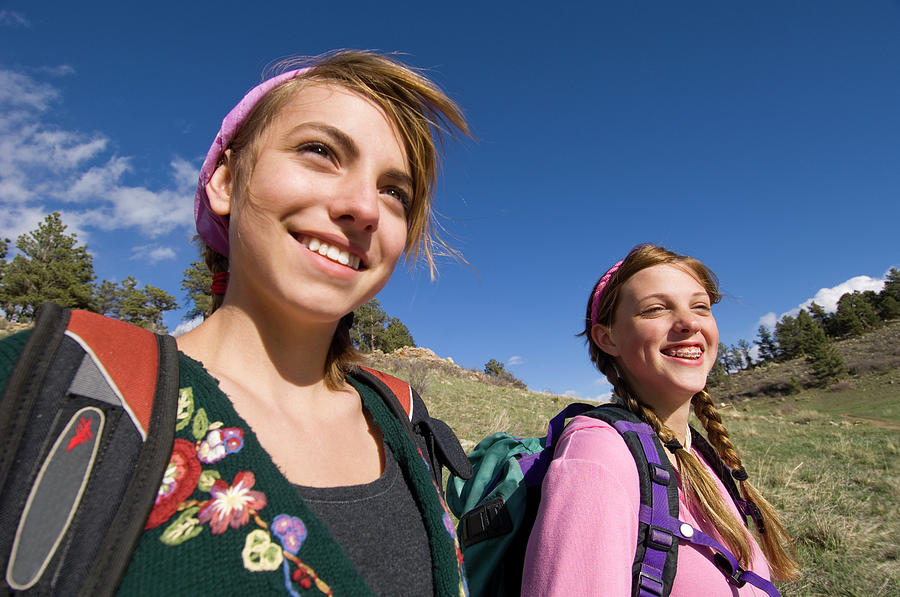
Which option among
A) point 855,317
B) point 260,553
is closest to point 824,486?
point 260,553

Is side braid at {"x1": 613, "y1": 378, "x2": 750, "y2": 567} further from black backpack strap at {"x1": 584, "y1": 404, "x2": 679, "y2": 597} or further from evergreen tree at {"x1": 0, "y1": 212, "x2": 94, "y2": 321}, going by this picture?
evergreen tree at {"x1": 0, "y1": 212, "x2": 94, "y2": 321}

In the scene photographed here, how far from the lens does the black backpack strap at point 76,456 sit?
0.62 metres

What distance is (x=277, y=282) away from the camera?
120 centimetres

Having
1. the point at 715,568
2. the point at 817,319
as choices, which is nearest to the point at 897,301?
the point at 817,319

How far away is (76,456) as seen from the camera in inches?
27.4

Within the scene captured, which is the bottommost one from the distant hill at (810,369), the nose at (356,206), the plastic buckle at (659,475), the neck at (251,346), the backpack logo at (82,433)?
the backpack logo at (82,433)

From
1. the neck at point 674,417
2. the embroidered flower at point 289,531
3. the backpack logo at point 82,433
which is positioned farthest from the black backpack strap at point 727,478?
the backpack logo at point 82,433

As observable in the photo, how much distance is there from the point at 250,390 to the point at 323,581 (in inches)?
23.0

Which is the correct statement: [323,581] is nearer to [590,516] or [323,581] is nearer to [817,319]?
[590,516]

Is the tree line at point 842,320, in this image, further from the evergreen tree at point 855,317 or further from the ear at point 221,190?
the ear at point 221,190

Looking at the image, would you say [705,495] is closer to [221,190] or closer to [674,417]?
[674,417]

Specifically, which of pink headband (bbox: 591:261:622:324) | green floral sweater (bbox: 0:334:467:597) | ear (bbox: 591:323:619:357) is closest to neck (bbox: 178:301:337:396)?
green floral sweater (bbox: 0:334:467:597)

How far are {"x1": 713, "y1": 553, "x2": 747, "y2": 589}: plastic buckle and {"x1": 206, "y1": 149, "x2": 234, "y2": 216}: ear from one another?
2249mm

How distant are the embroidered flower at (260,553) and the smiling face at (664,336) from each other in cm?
212
